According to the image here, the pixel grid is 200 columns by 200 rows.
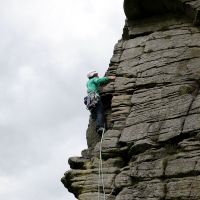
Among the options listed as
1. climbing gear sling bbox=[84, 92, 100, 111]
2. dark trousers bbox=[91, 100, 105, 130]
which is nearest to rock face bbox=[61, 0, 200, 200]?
dark trousers bbox=[91, 100, 105, 130]

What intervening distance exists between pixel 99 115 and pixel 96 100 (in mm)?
638

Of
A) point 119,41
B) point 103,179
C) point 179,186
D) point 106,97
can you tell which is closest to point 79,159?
point 103,179

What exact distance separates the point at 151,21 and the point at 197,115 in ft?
22.5

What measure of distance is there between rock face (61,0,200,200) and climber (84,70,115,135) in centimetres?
33

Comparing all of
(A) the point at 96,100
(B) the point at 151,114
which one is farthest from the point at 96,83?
(B) the point at 151,114

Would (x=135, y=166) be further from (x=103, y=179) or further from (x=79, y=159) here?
(x=79, y=159)

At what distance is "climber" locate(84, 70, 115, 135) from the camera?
2092 cm

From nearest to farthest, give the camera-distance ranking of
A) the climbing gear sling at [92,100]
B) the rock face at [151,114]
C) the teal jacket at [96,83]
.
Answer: the rock face at [151,114], the climbing gear sling at [92,100], the teal jacket at [96,83]

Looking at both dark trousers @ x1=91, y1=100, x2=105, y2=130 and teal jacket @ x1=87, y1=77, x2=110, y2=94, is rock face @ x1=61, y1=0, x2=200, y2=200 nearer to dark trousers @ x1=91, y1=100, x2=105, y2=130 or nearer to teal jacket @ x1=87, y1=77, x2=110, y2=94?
dark trousers @ x1=91, y1=100, x2=105, y2=130

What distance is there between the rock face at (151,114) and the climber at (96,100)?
332 millimetres

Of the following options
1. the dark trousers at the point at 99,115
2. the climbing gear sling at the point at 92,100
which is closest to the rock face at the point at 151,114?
the dark trousers at the point at 99,115

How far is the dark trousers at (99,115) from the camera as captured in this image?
822 inches

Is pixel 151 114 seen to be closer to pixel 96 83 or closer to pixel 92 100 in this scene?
pixel 92 100

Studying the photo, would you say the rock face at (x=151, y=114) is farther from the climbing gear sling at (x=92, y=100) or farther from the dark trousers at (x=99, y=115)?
the climbing gear sling at (x=92, y=100)
